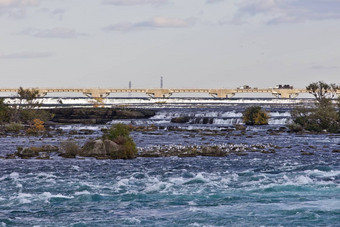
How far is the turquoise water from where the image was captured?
2730 cm

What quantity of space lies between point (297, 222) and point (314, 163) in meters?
17.1

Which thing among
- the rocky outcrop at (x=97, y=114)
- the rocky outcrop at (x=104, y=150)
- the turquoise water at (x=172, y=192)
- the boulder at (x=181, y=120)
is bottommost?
the turquoise water at (x=172, y=192)

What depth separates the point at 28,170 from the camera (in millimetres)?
40031

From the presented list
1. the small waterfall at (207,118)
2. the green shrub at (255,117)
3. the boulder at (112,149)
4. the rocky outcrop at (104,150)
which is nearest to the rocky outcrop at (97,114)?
the small waterfall at (207,118)

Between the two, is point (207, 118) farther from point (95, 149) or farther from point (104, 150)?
point (104, 150)

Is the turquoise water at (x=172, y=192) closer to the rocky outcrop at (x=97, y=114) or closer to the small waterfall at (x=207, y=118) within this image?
the small waterfall at (x=207, y=118)

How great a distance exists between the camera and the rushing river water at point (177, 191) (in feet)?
89.7

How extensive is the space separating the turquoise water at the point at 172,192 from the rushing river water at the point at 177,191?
41 millimetres

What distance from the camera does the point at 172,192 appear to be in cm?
3297

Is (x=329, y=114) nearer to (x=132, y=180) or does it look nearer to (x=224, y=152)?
(x=224, y=152)

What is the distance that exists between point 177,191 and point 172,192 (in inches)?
14.7

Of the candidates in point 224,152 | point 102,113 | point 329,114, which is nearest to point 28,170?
point 224,152

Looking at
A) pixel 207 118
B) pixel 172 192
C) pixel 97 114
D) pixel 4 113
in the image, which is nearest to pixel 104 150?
pixel 172 192

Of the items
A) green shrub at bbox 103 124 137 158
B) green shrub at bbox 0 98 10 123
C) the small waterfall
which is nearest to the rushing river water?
green shrub at bbox 103 124 137 158
